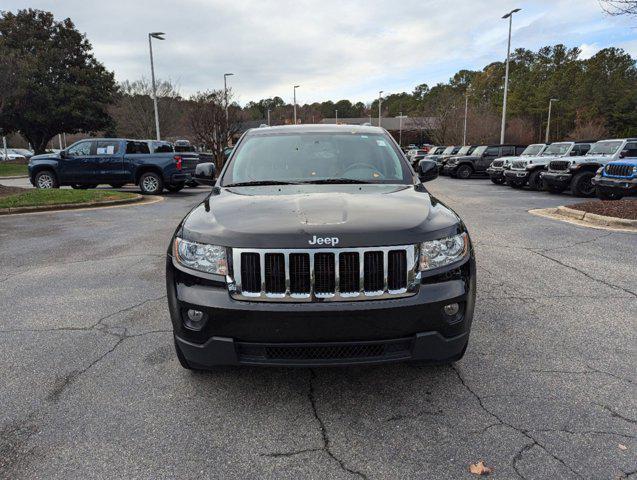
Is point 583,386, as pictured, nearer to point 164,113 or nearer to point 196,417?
point 196,417

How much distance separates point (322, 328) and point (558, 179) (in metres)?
15.1

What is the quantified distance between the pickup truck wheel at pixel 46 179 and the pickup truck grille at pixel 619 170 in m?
16.9

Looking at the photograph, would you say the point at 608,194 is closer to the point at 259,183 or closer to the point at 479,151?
the point at 259,183

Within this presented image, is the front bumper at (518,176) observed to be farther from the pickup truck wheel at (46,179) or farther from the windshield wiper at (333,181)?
the pickup truck wheel at (46,179)

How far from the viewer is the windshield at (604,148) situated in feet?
48.6

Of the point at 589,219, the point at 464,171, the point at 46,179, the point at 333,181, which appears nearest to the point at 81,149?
the point at 46,179

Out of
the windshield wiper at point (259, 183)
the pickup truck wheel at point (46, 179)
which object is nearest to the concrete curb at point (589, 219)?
the windshield wiper at point (259, 183)

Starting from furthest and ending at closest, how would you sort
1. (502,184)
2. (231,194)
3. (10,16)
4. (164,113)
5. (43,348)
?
(164,113) < (10,16) < (502,184) < (43,348) < (231,194)

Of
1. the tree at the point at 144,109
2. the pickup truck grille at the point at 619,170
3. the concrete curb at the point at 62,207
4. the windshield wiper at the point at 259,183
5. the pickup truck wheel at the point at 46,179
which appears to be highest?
the tree at the point at 144,109

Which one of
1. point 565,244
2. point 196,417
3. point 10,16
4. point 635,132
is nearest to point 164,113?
point 10,16

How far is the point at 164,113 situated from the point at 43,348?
3673 cm

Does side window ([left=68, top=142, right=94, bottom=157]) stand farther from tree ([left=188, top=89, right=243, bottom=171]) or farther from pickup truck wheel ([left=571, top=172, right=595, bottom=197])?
pickup truck wheel ([left=571, top=172, right=595, bottom=197])

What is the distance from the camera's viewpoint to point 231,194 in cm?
343

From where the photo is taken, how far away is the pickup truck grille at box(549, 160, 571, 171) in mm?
15047
